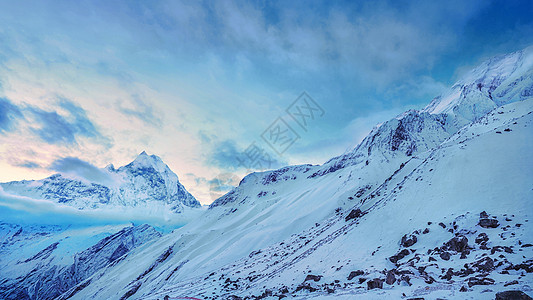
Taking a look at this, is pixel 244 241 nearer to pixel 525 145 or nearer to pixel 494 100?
pixel 525 145

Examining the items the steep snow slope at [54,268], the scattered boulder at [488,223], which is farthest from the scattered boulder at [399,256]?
the steep snow slope at [54,268]

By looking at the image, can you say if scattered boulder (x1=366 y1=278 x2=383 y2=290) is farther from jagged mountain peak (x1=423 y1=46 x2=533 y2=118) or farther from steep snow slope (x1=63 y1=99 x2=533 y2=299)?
jagged mountain peak (x1=423 y1=46 x2=533 y2=118)

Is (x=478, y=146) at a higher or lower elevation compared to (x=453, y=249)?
higher

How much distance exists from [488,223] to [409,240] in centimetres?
485

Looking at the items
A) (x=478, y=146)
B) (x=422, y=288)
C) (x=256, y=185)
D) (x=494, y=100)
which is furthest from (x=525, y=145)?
(x=256, y=185)

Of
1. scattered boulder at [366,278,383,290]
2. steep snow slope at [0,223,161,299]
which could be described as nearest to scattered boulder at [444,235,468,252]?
scattered boulder at [366,278,383,290]

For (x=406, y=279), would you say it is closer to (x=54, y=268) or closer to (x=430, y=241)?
(x=430, y=241)

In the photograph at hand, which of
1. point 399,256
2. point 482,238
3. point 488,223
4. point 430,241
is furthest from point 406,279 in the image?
point 488,223

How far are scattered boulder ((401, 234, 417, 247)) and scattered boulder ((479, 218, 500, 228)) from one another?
4157 millimetres

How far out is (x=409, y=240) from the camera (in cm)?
1680

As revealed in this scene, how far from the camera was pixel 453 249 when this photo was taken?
1348cm

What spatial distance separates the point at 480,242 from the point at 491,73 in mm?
152601

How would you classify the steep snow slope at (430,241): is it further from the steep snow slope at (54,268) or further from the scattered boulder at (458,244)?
the steep snow slope at (54,268)

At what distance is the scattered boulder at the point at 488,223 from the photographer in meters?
14.0
